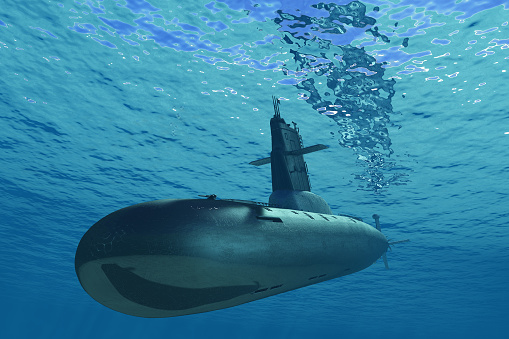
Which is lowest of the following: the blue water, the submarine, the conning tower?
the submarine

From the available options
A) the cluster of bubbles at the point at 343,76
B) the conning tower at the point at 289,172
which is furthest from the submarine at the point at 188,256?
the cluster of bubbles at the point at 343,76

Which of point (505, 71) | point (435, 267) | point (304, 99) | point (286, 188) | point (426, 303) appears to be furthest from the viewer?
point (426, 303)

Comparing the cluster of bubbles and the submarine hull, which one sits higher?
the cluster of bubbles

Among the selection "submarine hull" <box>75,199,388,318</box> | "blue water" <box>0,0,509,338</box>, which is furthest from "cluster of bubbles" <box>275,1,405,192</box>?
"submarine hull" <box>75,199,388,318</box>

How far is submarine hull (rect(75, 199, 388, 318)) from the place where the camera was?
5.32 meters

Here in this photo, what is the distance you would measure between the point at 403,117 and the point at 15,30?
1410cm

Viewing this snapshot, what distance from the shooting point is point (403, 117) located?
14688 mm

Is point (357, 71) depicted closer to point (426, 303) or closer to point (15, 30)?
point (15, 30)

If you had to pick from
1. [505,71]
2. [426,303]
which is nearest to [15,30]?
[505,71]

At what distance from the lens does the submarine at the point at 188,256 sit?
17.5 ft

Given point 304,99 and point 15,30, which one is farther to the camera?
point 304,99

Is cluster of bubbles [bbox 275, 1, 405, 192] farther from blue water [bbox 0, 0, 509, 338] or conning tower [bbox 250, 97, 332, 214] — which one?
conning tower [bbox 250, 97, 332, 214]

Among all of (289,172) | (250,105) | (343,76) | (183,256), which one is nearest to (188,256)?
(183,256)

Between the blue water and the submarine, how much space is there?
21.3 ft
